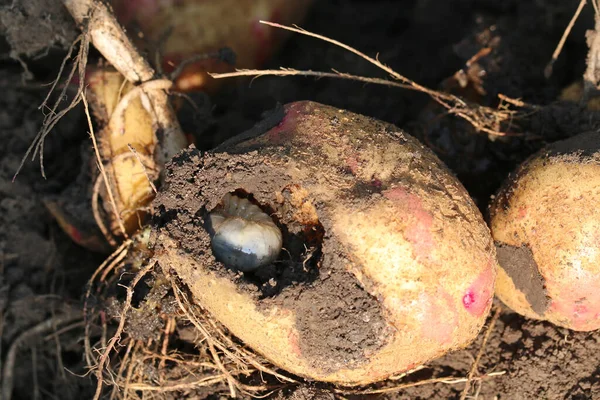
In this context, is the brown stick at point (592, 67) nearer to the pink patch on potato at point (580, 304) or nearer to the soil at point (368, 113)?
the soil at point (368, 113)

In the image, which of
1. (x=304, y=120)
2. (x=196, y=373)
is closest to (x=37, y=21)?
(x=304, y=120)

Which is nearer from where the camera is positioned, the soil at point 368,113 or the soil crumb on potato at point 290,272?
the soil crumb on potato at point 290,272

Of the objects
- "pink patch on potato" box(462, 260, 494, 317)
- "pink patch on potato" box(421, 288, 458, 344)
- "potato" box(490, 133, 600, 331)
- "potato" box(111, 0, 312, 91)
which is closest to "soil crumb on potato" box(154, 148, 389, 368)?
"pink patch on potato" box(421, 288, 458, 344)

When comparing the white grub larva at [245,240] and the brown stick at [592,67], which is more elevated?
the brown stick at [592,67]

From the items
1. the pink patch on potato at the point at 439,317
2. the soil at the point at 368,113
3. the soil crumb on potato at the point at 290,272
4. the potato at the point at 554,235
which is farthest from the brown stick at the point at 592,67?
the soil crumb on potato at the point at 290,272

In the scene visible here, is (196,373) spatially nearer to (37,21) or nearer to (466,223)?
(466,223)

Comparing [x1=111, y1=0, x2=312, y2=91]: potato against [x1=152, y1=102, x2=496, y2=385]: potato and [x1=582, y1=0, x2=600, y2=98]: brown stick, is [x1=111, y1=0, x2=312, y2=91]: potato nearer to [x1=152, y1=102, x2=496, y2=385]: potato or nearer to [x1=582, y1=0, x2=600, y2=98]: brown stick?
[x1=152, y1=102, x2=496, y2=385]: potato

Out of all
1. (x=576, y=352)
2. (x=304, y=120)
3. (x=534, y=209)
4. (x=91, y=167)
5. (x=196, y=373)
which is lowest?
(x=196, y=373)
